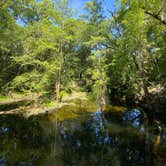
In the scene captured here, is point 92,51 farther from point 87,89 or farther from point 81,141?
point 81,141

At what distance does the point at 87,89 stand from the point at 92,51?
539cm

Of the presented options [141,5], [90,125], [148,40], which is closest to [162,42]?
[148,40]

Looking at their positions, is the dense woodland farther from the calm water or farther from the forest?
the calm water

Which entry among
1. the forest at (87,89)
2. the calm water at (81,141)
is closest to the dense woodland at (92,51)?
the forest at (87,89)

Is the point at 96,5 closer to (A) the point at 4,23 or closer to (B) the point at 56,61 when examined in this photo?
(B) the point at 56,61

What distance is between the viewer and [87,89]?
29375 mm

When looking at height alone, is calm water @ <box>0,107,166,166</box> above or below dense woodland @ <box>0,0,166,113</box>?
below

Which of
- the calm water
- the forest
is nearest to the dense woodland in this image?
the forest

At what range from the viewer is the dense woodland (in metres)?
15.7

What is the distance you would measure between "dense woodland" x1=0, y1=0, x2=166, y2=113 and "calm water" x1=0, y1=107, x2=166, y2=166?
5.15 meters

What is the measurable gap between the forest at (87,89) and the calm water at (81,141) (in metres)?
A: 0.04

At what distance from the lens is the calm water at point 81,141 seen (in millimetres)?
7961

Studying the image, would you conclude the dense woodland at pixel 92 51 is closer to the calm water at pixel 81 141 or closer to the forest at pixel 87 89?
the forest at pixel 87 89

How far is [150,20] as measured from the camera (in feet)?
44.7
